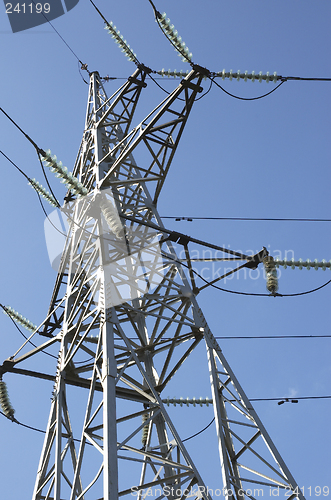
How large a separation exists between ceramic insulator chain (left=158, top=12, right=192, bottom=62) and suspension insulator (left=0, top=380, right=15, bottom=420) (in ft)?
28.8

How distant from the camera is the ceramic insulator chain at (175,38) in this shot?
1249 cm

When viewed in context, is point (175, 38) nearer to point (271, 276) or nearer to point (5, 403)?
point (271, 276)

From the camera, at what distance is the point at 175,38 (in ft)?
41.1

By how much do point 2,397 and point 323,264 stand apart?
8.17 m

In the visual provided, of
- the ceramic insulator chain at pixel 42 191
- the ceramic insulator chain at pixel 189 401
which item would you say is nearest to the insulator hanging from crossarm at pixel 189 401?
the ceramic insulator chain at pixel 189 401

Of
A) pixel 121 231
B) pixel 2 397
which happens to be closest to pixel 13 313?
pixel 2 397

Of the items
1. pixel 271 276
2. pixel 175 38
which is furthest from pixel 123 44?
pixel 271 276

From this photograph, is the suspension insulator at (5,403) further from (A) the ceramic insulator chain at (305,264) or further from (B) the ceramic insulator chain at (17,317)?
(A) the ceramic insulator chain at (305,264)

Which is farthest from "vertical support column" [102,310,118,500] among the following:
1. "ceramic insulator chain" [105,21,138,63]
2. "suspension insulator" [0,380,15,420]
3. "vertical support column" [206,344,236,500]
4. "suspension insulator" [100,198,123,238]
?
"ceramic insulator chain" [105,21,138,63]

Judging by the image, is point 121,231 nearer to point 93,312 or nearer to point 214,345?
point 93,312

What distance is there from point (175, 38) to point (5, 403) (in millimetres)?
9483

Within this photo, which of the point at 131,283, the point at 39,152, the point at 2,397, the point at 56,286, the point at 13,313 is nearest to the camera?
the point at 39,152

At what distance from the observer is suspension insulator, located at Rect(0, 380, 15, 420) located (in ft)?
42.5

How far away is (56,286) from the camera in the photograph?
14414 millimetres
